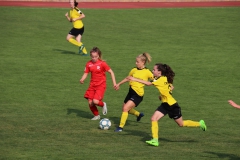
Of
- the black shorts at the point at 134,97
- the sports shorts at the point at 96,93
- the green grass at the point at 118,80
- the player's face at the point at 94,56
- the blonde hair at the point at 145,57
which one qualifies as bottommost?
the green grass at the point at 118,80

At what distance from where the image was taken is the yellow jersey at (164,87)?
46.3ft

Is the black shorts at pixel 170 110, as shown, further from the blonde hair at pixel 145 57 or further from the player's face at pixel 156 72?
the blonde hair at pixel 145 57

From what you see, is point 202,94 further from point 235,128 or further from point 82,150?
point 82,150

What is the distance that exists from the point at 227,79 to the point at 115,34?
32.6 ft

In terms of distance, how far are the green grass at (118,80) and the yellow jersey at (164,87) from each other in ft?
3.48

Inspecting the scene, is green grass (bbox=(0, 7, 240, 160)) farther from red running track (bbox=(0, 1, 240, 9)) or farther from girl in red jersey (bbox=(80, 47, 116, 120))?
red running track (bbox=(0, 1, 240, 9))

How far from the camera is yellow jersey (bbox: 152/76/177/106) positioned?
14125 mm

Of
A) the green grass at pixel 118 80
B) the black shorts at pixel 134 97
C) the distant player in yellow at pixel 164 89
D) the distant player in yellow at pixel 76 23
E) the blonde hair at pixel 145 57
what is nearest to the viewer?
the green grass at pixel 118 80

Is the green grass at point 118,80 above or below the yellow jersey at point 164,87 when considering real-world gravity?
below

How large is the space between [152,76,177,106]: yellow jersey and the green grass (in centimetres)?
106

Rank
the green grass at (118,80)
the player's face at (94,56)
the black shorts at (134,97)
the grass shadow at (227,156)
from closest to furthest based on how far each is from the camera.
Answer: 1. the grass shadow at (227,156)
2. the green grass at (118,80)
3. the black shorts at (134,97)
4. the player's face at (94,56)

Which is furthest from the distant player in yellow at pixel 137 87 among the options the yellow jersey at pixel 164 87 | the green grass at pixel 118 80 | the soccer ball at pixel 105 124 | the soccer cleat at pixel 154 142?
the soccer cleat at pixel 154 142

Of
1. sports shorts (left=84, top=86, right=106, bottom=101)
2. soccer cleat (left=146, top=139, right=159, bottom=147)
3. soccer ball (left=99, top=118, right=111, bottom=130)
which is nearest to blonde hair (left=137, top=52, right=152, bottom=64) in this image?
sports shorts (left=84, top=86, right=106, bottom=101)

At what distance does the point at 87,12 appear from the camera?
3606cm
